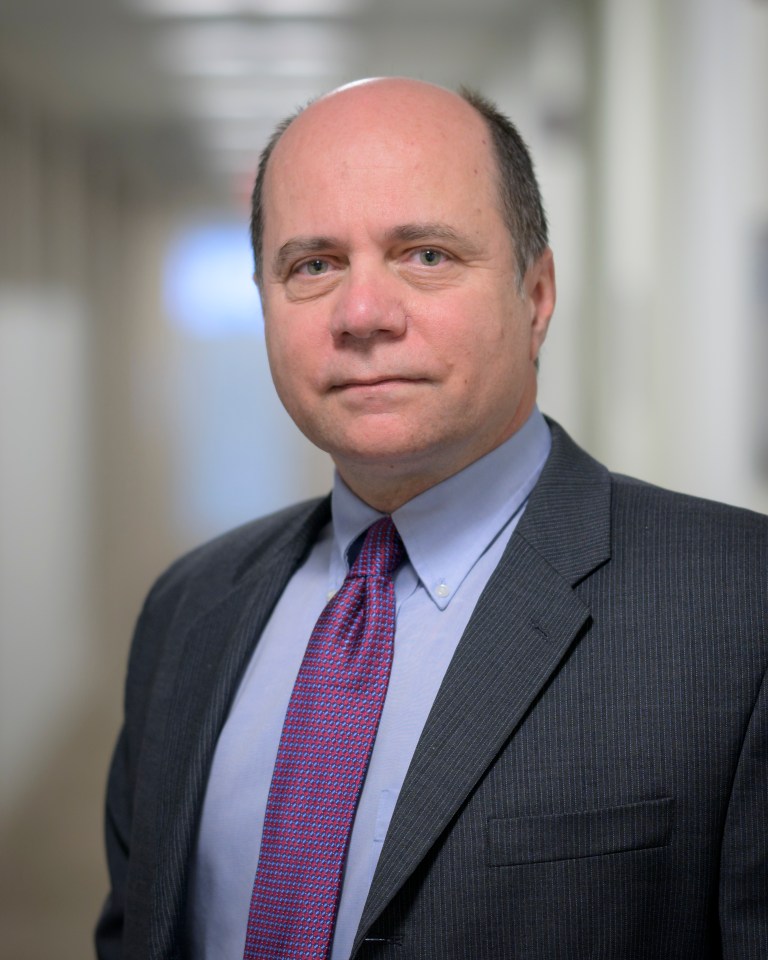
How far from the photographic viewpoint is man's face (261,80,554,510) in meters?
1.22

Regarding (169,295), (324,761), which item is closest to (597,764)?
(324,761)

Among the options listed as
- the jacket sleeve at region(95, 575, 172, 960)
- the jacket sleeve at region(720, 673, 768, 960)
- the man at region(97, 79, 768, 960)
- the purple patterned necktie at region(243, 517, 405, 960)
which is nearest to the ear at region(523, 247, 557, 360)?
the man at region(97, 79, 768, 960)

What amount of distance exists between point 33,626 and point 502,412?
197cm

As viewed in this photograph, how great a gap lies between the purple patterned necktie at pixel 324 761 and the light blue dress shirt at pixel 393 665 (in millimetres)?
20

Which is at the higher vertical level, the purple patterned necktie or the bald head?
the bald head

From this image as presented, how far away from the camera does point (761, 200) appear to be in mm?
2441

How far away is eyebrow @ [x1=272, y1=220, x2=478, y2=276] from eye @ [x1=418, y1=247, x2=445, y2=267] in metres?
0.02

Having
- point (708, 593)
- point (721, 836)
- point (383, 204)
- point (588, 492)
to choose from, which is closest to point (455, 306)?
point (383, 204)

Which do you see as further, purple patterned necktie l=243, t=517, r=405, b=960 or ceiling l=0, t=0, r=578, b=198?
ceiling l=0, t=0, r=578, b=198

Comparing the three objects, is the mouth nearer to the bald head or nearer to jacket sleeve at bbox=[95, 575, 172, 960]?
the bald head

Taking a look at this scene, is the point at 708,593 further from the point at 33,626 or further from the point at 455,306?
the point at 33,626

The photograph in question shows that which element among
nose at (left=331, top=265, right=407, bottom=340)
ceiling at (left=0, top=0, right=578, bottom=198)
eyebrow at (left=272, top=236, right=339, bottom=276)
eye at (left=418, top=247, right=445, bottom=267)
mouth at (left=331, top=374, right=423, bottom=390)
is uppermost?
ceiling at (left=0, top=0, right=578, bottom=198)

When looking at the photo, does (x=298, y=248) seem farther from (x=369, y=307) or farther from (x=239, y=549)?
(x=239, y=549)

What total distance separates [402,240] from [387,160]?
0.10 meters
